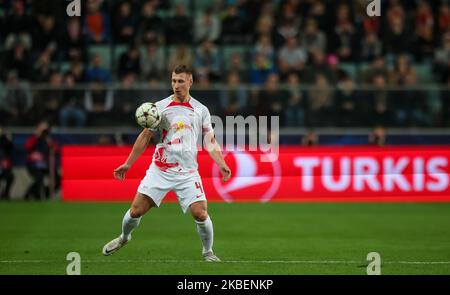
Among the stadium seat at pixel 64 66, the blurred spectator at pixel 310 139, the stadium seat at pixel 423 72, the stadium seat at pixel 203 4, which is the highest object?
the stadium seat at pixel 203 4

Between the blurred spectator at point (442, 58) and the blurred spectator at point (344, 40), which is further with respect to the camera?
the blurred spectator at point (344, 40)

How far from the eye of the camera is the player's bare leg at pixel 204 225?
10.9 m

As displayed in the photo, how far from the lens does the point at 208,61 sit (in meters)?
22.5

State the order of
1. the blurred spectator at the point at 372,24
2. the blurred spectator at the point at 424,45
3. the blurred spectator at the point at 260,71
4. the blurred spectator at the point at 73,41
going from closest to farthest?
the blurred spectator at the point at 260,71, the blurred spectator at the point at 73,41, the blurred spectator at the point at 372,24, the blurred spectator at the point at 424,45

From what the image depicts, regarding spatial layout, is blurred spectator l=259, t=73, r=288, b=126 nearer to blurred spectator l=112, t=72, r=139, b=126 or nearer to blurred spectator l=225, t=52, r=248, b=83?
blurred spectator l=225, t=52, r=248, b=83

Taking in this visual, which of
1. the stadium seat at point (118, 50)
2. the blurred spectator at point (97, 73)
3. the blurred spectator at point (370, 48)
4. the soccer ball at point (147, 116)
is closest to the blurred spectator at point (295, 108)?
the blurred spectator at point (370, 48)

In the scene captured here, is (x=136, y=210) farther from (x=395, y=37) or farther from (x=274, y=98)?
(x=395, y=37)

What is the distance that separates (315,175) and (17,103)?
6.44 metres

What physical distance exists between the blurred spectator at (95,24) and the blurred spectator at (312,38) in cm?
485

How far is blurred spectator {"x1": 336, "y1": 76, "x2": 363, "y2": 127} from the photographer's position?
20547 mm

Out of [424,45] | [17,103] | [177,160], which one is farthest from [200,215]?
[424,45]

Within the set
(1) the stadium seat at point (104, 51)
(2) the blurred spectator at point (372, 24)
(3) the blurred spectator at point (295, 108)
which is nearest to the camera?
(3) the blurred spectator at point (295, 108)

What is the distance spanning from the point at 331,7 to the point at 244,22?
218cm

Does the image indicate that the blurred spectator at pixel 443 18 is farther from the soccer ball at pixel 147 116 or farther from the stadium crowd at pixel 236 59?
the soccer ball at pixel 147 116
